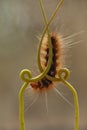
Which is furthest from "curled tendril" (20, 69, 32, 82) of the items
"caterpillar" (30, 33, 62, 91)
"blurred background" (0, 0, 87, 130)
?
"blurred background" (0, 0, 87, 130)

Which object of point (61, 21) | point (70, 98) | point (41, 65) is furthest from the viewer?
point (70, 98)

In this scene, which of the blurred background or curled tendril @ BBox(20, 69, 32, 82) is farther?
the blurred background

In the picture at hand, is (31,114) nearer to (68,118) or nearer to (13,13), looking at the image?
(68,118)

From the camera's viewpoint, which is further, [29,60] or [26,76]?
[29,60]

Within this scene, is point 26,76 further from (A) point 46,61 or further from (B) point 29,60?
(B) point 29,60

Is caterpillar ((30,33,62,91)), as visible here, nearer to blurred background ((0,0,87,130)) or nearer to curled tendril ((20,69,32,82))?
curled tendril ((20,69,32,82))

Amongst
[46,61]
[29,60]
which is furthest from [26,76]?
[29,60]

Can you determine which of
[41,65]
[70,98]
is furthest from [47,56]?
[70,98]

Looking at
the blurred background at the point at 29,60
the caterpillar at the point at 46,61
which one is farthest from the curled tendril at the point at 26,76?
the blurred background at the point at 29,60
